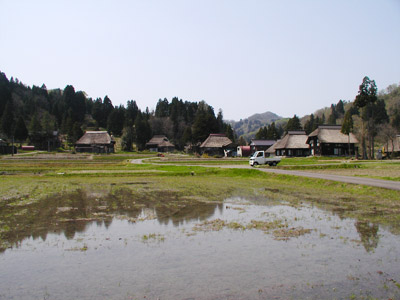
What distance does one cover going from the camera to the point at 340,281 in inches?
243

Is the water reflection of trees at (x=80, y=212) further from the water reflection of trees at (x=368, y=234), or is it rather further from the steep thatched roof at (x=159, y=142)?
the steep thatched roof at (x=159, y=142)

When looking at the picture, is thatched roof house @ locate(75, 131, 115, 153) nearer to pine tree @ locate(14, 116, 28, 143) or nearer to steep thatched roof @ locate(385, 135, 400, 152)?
pine tree @ locate(14, 116, 28, 143)

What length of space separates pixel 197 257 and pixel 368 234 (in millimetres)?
5061

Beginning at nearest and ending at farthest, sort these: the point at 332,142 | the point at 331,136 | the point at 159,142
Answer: the point at 332,142 < the point at 331,136 < the point at 159,142

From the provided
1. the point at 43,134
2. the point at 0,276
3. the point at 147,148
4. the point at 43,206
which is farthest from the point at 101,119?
the point at 0,276

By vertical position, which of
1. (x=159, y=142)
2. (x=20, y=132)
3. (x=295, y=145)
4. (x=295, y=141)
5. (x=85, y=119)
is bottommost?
(x=295, y=145)

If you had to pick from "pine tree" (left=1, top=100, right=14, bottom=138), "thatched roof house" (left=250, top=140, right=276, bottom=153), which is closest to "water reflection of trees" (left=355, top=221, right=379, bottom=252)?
"thatched roof house" (left=250, top=140, right=276, bottom=153)

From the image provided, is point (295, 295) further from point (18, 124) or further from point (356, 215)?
point (18, 124)

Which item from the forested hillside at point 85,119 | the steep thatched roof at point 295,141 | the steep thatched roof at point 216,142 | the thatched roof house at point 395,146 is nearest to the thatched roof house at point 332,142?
the steep thatched roof at point 295,141

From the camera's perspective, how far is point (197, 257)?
7.54 metres

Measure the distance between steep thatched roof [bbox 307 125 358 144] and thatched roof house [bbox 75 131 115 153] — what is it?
56345 millimetres

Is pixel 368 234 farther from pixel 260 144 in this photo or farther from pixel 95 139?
pixel 260 144

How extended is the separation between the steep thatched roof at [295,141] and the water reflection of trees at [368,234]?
71.3 m

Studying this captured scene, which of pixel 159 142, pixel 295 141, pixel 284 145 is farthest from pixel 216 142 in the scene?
pixel 159 142
